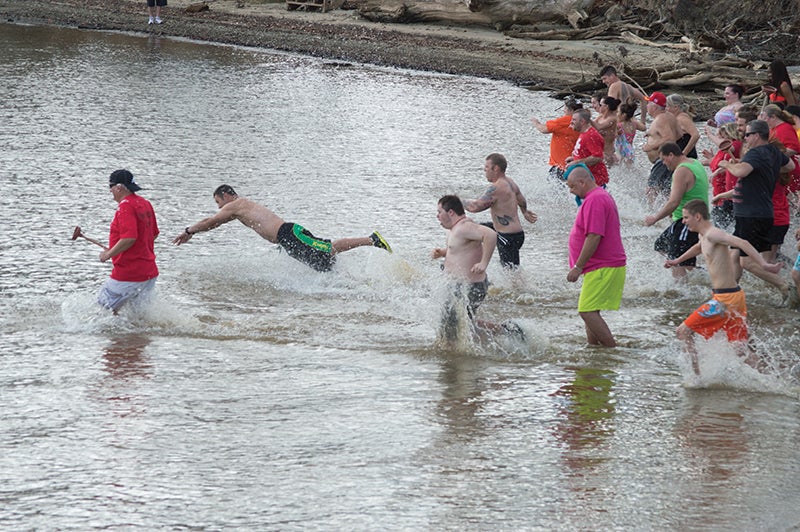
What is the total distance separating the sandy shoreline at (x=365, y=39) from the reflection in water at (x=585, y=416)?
14613 millimetres

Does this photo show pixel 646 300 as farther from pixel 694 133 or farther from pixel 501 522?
pixel 501 522

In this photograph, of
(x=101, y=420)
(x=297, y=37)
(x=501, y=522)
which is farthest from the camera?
(x=297, y=37)

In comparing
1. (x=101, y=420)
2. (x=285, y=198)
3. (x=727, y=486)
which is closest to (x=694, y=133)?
(x=285, y=198)

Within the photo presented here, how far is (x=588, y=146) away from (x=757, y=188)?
3.05m

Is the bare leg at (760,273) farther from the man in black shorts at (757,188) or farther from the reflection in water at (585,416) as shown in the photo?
the reflection in water at (585,416)

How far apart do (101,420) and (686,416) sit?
426 cm

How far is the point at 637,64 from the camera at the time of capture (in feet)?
86.7

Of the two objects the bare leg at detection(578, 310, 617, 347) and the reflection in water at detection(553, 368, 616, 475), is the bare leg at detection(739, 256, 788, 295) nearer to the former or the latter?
the bare leg at detection(578, 310, 617, 347)

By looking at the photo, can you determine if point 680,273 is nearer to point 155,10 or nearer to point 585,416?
point 585,416

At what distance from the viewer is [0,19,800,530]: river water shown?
6.58 m

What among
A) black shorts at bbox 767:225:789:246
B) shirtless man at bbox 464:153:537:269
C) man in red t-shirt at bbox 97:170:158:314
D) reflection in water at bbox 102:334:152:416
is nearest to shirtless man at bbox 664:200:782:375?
black shorts at bbox 767:225:789:246

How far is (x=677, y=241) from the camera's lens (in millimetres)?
11180

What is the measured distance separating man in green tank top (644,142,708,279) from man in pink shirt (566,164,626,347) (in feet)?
6.05

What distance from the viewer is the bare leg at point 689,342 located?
852 centimetres
